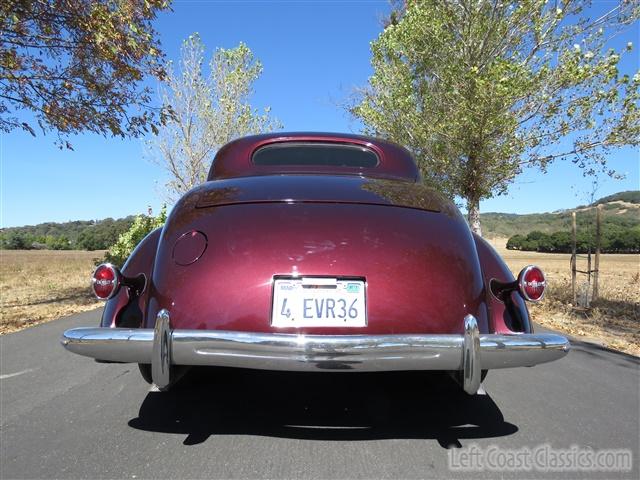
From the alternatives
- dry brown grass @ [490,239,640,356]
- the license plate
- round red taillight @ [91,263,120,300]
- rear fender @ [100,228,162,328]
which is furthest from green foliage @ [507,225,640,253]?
round red taillight @ [91,263,120,300]

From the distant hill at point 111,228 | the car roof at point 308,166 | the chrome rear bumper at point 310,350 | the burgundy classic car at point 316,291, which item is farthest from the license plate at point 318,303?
the distant hill at point 111,228

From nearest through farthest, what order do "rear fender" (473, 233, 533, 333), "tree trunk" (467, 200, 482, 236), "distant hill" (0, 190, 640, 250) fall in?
1. "rear fender" (473, 233, 533, 333)
2. "tree trunk" (467, 200, 482, 236)
3. "distant hill" (0, 190, 640, 250)

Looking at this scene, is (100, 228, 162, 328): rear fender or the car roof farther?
the car roof

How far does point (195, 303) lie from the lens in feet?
7.19

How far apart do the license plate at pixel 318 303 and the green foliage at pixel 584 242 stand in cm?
4413

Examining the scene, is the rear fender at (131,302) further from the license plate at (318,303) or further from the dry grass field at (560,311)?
the dry grass field at (560,311)

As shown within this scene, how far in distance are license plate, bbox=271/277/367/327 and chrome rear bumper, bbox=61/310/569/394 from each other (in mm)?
119

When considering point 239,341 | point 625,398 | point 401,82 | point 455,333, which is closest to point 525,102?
point 401,82

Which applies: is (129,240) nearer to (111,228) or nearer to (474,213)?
(474,213)

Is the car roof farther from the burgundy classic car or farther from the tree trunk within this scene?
the tree trunk

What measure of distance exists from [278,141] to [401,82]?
9713 millimetres

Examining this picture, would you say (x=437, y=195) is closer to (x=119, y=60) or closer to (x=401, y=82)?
(x=119, y=60)

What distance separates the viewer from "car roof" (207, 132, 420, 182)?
10.4 ft

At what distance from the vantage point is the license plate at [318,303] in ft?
6.90
